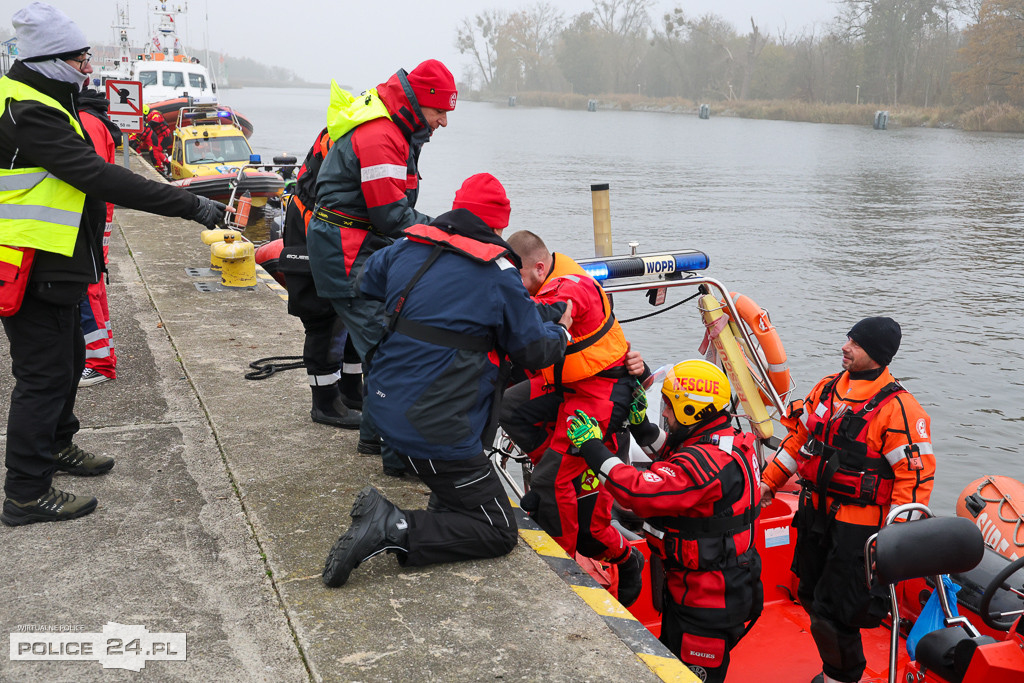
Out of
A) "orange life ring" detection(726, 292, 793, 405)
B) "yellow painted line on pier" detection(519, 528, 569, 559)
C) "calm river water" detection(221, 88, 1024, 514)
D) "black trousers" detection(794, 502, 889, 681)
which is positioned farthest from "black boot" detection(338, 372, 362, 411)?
"calm river water" detection(221, 88, 1024, 514)

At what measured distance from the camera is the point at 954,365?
1274cm

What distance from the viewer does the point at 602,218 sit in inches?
226

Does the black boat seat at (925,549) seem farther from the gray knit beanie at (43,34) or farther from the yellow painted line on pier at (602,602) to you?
the gray knit beanie at (43,34)

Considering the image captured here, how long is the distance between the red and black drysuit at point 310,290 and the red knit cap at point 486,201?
1.35 meters

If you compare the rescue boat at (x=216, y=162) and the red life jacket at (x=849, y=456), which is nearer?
the red life jacket at (x=849, y=456)

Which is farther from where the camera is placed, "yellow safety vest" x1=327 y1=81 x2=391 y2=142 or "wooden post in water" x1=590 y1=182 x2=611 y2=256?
"wooden post in water" x1=590 y1=182 x2=611 y2=256

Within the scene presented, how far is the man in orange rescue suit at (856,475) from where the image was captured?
13.6ft

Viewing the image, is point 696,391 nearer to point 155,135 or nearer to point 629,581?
point 629,581

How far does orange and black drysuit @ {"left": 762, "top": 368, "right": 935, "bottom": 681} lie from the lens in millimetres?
4148

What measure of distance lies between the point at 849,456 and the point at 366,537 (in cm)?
231

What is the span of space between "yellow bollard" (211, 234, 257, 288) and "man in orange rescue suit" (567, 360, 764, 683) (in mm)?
5537

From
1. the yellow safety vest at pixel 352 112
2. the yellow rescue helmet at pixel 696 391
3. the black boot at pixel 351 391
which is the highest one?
the yellow safety vest at pixel 352 112

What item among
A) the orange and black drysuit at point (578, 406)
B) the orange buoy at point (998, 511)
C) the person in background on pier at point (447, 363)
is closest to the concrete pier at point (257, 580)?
the person in background on pier at point (447, 363)

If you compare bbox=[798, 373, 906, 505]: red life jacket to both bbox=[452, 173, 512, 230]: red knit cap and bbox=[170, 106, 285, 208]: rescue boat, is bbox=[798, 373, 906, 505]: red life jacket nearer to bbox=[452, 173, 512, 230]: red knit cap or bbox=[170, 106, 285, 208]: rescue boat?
bbox=[452, 173, 512, 230]: red knit cap
